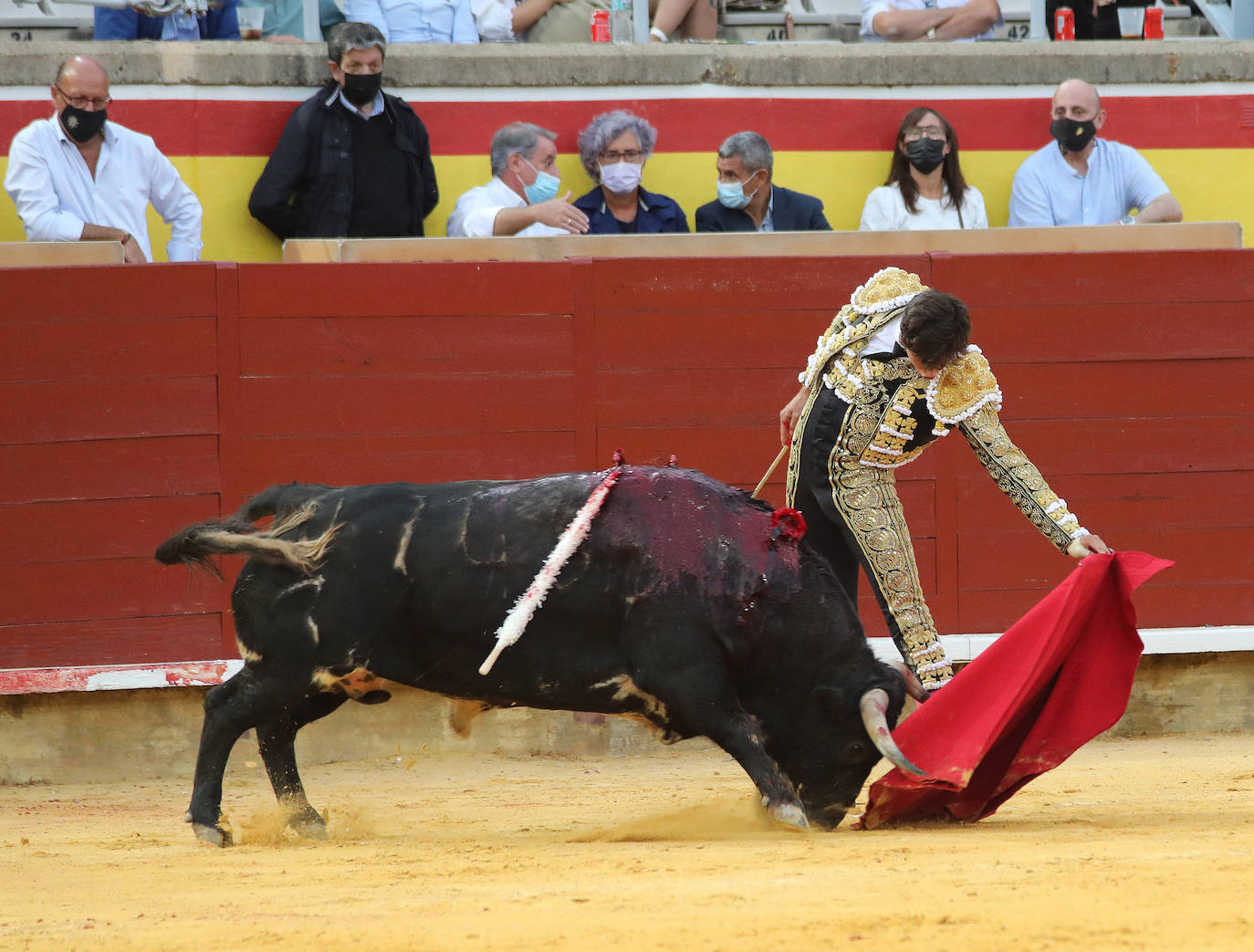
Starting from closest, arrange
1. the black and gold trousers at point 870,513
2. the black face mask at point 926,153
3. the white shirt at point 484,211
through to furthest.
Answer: the black and gold trousers at point 870,513, the white shirt at point 484,211, the black face mask at point 926,153

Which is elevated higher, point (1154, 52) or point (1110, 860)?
point (1154, 52)

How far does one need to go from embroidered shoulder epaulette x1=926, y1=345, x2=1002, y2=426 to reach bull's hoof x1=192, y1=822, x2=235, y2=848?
2.03 metres

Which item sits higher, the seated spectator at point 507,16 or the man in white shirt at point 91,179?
the seated spectator at point 507,16

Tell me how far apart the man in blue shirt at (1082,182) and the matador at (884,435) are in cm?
278

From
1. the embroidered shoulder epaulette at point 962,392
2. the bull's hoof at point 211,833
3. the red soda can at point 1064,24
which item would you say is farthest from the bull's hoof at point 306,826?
the red soda can at point 1064,24

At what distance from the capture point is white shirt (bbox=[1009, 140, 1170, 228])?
700 centimetres

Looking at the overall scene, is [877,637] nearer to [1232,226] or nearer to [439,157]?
[1232,226]

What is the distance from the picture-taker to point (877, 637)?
5977mm

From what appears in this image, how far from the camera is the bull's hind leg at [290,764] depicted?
13.8 ft

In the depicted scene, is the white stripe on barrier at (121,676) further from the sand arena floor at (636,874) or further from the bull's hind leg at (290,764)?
the bull's hind leg at (290,764)

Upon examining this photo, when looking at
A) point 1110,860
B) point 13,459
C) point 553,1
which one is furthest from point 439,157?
point 1110,860

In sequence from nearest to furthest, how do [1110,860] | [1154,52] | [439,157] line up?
[1110,860], [439,157], [1154,52]

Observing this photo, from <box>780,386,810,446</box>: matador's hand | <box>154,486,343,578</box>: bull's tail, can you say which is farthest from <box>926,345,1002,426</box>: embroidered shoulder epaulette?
<box>154,486,343,578</box>: bull's tail

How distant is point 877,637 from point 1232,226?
79.6 inches
